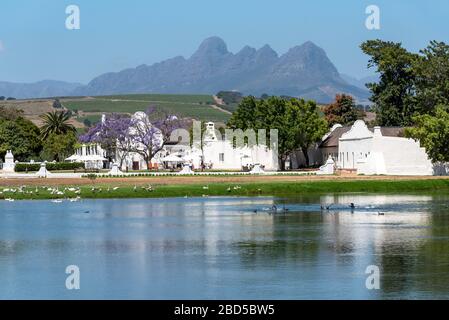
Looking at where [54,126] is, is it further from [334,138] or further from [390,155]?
[390,155]

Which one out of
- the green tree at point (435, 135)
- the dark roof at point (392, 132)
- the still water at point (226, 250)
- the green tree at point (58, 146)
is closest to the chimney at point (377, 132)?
the dark roof at point (392, 132)

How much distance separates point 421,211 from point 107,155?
77.1 meters

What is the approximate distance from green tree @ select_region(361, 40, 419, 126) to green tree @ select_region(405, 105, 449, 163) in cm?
2530

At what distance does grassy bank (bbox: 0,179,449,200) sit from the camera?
79.1 m

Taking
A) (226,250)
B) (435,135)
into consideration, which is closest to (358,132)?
(435,135)

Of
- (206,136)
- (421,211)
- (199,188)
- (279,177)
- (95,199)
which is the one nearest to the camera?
(421,211)

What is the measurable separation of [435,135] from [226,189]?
21933 mm

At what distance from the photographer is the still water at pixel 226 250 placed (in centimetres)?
3428

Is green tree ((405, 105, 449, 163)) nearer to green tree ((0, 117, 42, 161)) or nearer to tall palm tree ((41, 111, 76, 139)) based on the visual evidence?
green tree ((0, 117, 42, 161))

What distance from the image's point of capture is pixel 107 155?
5320 inches

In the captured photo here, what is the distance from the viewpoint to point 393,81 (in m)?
125
